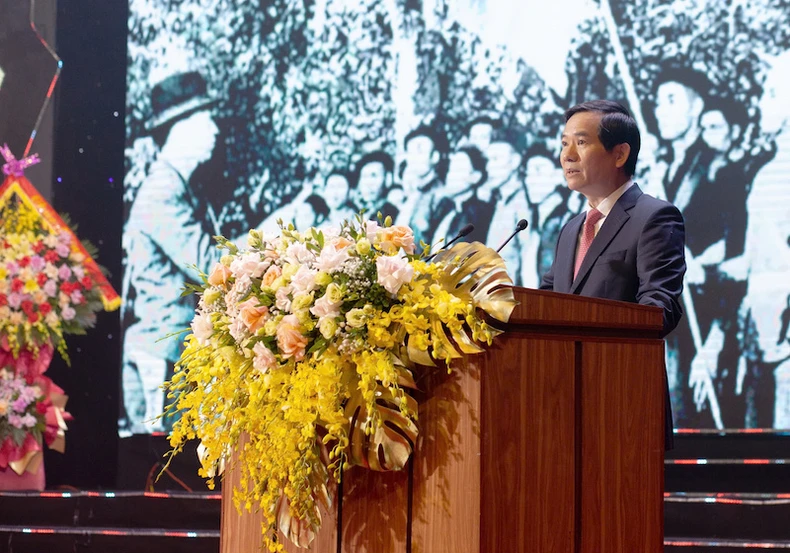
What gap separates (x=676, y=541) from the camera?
319cm

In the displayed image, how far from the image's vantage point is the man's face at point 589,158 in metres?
2.28

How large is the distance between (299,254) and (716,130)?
108 inches

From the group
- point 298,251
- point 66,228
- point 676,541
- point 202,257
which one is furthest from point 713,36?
point 66,228

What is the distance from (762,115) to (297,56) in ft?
7.21

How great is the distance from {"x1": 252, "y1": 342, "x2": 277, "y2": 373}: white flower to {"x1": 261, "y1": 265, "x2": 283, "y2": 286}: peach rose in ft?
0.42

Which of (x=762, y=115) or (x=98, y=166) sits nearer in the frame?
(x=762, y=115)

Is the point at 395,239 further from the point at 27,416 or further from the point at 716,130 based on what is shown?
the point at 27,416

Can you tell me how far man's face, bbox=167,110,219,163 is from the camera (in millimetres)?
4219

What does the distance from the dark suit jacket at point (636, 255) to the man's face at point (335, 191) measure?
2.00m

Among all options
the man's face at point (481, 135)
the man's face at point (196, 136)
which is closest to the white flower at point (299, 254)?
Answer: the man's face at point (481, 135)

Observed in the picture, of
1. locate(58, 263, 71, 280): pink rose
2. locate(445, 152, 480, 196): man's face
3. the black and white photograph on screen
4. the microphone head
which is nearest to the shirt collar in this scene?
the microphone head

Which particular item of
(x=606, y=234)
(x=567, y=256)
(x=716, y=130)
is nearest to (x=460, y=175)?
(x=716, y=130)

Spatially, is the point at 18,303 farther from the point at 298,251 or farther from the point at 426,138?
the point at 298,251

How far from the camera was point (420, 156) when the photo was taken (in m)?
3.99
